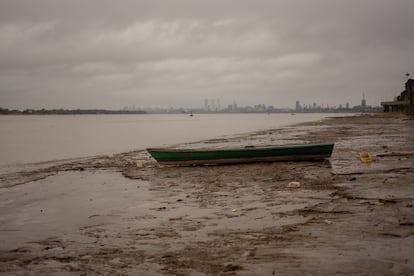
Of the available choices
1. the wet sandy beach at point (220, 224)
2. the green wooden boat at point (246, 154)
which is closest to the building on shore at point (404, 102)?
the green wooden boat at point (246, 154)

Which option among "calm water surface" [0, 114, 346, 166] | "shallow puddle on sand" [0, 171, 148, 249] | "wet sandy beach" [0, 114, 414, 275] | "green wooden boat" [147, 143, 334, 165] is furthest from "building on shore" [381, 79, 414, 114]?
"shallow puddle on sand" [0, 171, 148, 249]

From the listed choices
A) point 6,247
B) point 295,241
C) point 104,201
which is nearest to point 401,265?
point 295,241

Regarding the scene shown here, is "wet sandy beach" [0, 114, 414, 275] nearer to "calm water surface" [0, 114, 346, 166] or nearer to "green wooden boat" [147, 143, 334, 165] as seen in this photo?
"green wooden boat" [147, 143, 334, 165]

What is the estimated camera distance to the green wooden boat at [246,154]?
18.9m

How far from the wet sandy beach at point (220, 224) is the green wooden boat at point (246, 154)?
1.73 m

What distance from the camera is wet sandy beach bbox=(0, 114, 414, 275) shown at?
6.41 m

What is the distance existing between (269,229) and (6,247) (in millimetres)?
5126

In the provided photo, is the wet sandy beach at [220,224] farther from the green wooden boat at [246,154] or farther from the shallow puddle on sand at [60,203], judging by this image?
the green wooden boat at [246,154]

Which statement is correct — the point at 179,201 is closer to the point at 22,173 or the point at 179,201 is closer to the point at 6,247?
the point at 6,247

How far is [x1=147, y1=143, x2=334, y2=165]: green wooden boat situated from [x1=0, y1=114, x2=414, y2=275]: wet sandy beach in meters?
1.73

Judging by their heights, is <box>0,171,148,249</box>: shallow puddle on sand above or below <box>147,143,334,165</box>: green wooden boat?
below

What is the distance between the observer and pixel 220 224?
29.7ft

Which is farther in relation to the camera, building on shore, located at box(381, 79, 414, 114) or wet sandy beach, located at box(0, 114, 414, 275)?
building on shore, located at box(381, 79, 414, 114)

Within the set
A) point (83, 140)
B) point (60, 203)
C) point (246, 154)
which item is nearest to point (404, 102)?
point (83, 140)
